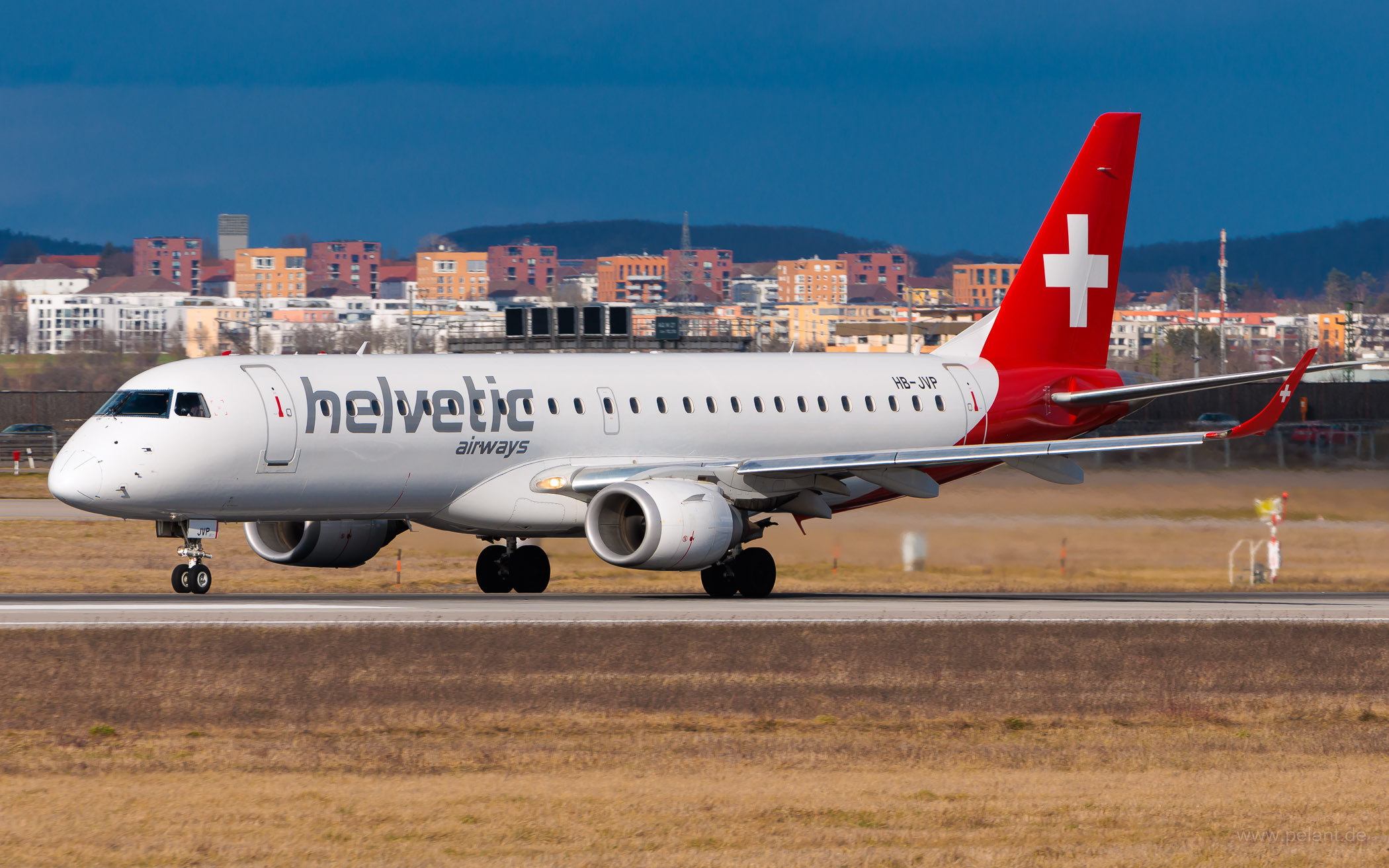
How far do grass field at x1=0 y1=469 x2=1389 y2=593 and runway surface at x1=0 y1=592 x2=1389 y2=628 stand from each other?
3.04 meters

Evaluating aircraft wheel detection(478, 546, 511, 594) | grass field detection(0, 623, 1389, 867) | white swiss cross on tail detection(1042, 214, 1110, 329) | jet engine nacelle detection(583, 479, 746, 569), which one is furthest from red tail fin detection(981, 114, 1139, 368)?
grass field detection(0, 623, 1389, 867)

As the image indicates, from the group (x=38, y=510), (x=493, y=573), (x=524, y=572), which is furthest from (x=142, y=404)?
(x=38, y=510)

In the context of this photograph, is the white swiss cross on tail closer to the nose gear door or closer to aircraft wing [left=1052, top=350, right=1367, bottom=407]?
aircraft wing [left=1052, top=350, right=1367, bottom=407]

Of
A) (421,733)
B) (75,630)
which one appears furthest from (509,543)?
(421,733)

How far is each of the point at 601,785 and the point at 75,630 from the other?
970 cm

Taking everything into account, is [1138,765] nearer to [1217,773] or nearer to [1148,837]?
[1217,773]

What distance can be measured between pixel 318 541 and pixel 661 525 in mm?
6741

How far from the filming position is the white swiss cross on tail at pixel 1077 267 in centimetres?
3925

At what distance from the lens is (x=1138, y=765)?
20.3 m

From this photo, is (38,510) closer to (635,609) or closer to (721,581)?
(721,581)

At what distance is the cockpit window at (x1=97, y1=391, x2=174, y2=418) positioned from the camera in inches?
1161

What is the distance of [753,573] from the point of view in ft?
108

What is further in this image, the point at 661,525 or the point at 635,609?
the point at 661,525

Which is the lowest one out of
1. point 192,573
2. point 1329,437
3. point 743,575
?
point 743,575
